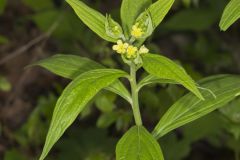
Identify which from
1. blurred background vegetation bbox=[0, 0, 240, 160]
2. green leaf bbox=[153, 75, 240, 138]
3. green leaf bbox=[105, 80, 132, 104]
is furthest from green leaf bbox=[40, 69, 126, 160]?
blurred background vegetation bbox=[0, 0, 240, 160]

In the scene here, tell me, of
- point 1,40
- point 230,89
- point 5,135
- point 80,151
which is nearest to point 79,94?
point 230,89

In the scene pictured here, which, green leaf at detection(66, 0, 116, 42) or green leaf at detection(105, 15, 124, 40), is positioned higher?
green leaf at detection(66, 0, 116, 42)

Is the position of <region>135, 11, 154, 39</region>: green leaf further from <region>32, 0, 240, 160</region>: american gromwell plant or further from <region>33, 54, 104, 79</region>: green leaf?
<region>33, 54, 104, 79</region>: green leaf

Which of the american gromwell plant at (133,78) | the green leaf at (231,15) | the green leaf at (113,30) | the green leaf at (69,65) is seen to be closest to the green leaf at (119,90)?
the american gromwell plant at (133,78)

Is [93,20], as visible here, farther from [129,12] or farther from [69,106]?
[69,106]

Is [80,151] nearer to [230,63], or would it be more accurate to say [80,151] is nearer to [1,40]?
[1,40]
